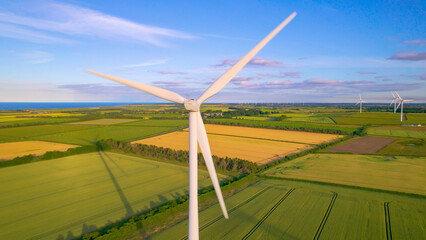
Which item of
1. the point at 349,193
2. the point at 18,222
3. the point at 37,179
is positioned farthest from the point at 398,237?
the point at 37,179

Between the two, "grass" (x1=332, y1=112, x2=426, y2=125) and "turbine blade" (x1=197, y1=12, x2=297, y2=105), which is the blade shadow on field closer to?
"turbine blade" (x1=197, y1=12, x2=297, y2=105)

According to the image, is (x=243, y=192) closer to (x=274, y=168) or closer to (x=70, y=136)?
(x=274, y=168)

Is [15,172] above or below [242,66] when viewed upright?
below

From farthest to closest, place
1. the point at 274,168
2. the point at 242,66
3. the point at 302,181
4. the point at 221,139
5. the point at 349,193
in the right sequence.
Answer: the point at 221,139 → the point at 274,168 → the point at 302,181 → the point at 349,193 → the point at 242,66

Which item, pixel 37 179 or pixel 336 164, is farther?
pixel 336 164

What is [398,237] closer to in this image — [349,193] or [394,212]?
[394,212]

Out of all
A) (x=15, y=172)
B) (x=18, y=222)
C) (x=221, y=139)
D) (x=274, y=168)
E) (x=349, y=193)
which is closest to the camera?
(x=18, y=222)

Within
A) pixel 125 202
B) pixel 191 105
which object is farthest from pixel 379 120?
pixel 191 105
